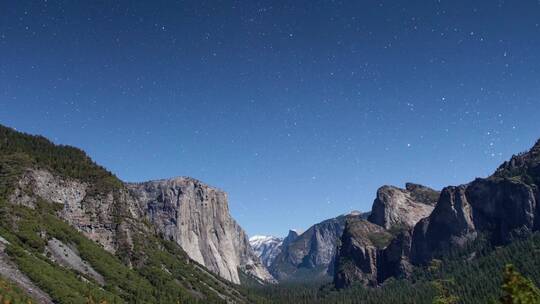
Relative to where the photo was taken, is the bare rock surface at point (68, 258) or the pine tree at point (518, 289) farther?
the bare rock surface at point (68, 258)

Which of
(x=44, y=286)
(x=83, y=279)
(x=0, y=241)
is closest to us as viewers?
(x=44, y=286)

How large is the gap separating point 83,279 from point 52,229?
1267 inches

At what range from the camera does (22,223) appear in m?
171

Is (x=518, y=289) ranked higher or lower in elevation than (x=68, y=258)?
lower

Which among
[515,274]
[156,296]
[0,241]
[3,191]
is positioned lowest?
[156,296]

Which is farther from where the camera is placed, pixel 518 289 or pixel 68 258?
pixel 68 258

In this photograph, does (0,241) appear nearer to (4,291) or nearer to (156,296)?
(4,291)

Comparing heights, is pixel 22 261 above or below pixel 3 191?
below

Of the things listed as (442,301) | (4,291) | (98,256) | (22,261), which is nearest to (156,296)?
(98,256)

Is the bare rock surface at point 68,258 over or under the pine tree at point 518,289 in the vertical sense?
over

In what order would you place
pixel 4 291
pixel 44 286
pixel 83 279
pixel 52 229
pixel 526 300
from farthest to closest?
pixel 52 229 → pixel 83 279 → pixel 44 286 → pixel 4 291 → pixel 526 300

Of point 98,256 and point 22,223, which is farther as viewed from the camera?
point 98,256

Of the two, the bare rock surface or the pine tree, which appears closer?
the pine tree

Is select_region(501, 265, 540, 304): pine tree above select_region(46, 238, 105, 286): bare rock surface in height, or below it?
below
